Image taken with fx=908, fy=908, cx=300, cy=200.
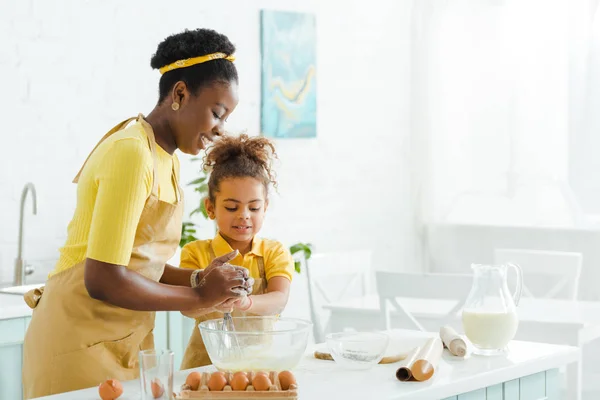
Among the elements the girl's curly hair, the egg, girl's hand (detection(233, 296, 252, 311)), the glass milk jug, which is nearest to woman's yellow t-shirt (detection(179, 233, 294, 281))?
the girl's curly hair

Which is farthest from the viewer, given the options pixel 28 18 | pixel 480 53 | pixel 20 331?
pixel 480 53

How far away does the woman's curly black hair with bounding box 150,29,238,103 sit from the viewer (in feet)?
6.39

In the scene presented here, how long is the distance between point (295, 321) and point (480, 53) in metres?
3.49

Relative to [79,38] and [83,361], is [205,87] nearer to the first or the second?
[83,361]

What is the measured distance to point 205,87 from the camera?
6.37 ft

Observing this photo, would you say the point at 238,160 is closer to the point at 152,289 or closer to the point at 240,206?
the point at 240,206

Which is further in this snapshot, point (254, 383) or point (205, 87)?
point (205, 87)

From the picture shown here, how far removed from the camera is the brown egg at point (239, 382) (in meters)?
1.59

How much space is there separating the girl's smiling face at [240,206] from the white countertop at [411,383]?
15.2 inches

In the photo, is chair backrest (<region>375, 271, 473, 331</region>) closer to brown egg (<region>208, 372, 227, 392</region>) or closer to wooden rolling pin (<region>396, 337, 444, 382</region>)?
wooden rolling pin (<region>396, 337, 444, 382</region>)

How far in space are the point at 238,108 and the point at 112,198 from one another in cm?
Result: 260

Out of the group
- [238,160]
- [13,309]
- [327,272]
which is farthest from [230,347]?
[327,272]

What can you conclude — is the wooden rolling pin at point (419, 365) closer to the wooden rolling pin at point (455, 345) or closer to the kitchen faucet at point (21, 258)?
the wooden rolling pin at point (455, 345)

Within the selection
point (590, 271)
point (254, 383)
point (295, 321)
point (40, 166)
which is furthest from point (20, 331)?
point (590, 271)
